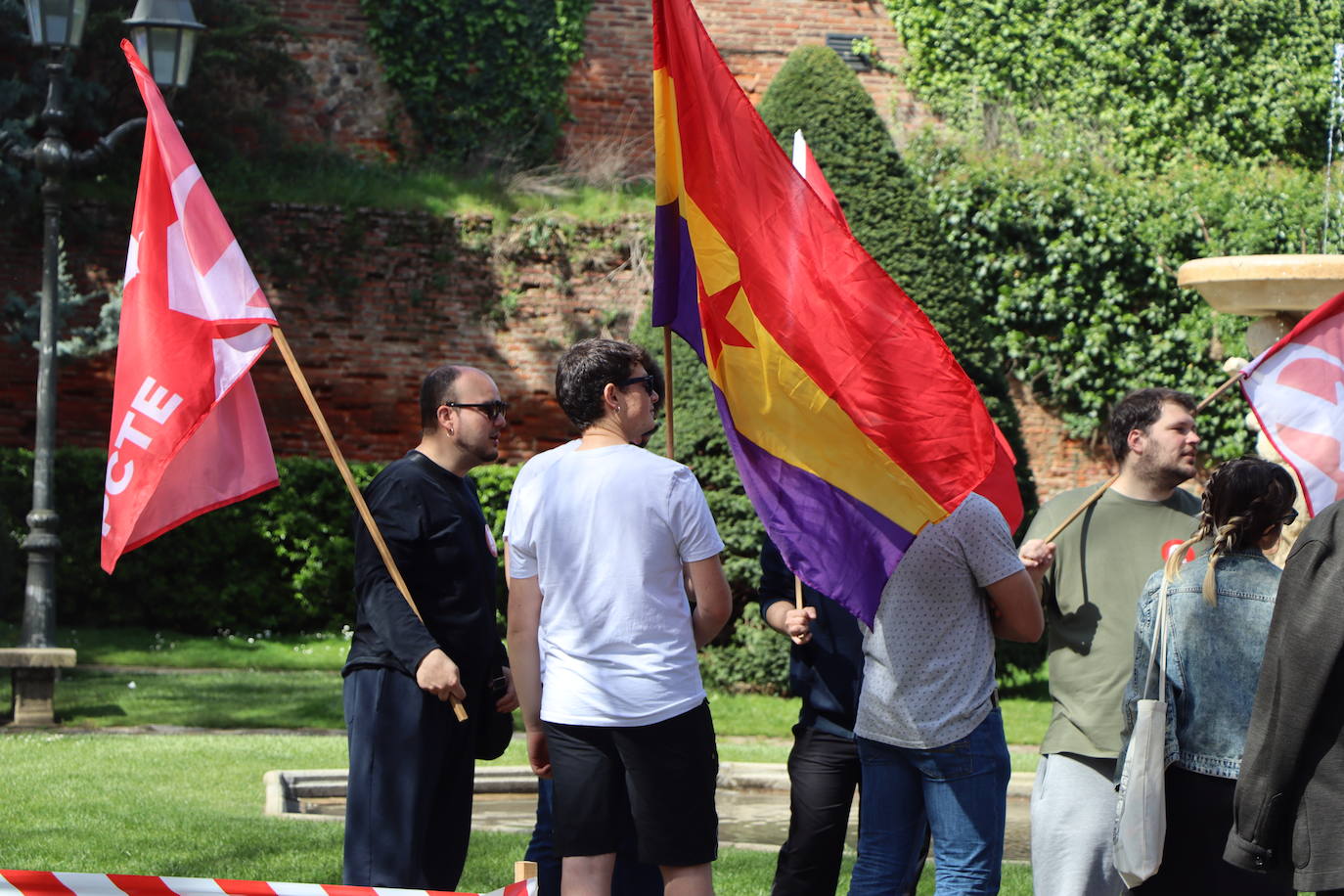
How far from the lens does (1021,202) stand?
57.4ft

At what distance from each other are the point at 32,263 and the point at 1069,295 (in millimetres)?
10849

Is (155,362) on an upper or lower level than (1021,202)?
lower

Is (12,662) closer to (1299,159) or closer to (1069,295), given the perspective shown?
(1069,295)

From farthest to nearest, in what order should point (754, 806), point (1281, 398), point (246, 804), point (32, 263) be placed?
point (32, 263) < point (754, 806) < point (246, 804) < point (1281, 398)

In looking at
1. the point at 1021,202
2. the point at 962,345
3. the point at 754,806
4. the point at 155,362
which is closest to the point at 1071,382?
the point at 1021,202

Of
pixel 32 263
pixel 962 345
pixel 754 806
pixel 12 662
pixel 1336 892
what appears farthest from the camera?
pixel 32 263

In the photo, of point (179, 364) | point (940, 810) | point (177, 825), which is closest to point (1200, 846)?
point (940, 810)

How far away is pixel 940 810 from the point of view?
408cm

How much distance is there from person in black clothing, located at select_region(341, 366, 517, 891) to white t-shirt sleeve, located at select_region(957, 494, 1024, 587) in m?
1.30

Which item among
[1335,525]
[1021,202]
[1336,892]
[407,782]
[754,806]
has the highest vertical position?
[1021,202]

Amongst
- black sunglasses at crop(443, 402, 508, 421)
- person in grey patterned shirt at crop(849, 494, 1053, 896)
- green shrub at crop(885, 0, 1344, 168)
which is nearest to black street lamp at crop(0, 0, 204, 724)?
black sunglasses at crop(443, 402, 508, 421)

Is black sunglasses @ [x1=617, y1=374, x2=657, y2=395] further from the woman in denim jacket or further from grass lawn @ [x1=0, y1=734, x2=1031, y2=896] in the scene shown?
grass lawn @ [x1=0, y1=734, x2=1031, y2=896]

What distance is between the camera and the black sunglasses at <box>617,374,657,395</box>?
4055mm

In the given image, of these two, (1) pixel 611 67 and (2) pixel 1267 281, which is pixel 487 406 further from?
(1) pixel 611 67
